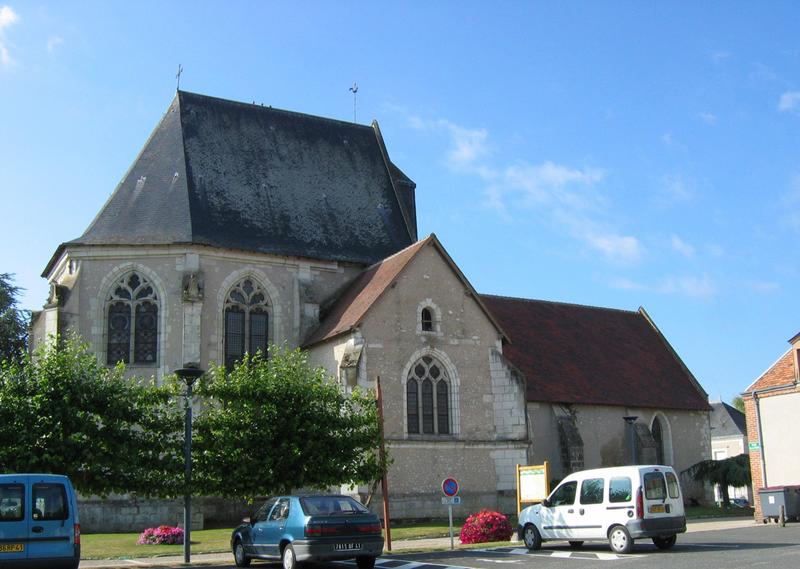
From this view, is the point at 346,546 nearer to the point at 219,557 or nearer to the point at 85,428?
the point at 219,557

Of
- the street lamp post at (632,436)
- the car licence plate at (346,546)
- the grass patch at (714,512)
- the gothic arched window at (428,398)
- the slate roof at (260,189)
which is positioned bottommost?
the grass patch at (714,512)

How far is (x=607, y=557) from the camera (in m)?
16.2

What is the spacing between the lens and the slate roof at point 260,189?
29.8m

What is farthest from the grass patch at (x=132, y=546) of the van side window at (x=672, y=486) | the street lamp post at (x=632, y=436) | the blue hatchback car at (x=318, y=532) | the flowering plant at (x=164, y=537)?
the street lamp post at (x=632, y=436)

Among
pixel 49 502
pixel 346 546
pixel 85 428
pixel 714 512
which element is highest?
pixel 85 428

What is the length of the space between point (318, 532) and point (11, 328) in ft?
97.0

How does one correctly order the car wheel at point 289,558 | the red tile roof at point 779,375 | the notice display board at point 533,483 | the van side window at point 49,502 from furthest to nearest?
the red tile roof at point 779,375 < the notice display board at point 533,483 < the car wheel at point 289,558 < the van side window at point 49,502

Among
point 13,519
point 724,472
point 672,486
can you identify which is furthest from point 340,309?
point 13,519

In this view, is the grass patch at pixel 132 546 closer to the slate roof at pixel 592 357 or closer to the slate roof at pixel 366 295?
the slate roof at pixel 366 295

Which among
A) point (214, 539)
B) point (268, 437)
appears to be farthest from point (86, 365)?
point (214, 539)

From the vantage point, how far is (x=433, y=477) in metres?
27.2

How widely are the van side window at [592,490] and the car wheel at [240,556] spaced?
6.74 meters

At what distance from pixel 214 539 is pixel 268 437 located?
4533 millimetres

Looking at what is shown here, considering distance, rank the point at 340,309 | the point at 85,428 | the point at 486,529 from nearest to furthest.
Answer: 1. the point at 85,428
2. the point at 486,529
3. the point at 340,309
